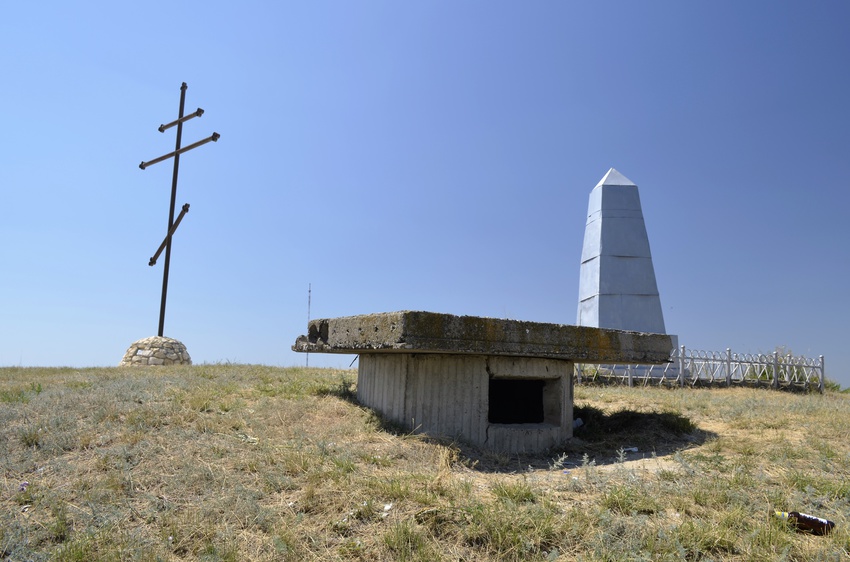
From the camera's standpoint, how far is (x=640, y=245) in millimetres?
17281

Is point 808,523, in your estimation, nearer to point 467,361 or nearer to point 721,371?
point 467,361

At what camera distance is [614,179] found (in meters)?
18.0

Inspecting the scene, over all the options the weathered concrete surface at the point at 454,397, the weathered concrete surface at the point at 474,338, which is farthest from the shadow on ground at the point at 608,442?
the weathered concrete surface at the point at 474,338

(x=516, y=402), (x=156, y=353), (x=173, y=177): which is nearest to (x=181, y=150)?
(x=173, y=177)

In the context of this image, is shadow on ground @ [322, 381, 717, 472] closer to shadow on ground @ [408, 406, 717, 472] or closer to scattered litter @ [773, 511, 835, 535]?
shadow on ground @ [408, 406, 717, 472]

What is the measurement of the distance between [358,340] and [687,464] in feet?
11.6

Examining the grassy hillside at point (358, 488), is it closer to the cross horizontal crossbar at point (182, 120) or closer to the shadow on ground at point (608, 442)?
the shadow on ground at point (608, 442)

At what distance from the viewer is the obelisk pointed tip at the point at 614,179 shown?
17.9m

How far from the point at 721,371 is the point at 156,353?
15522mm

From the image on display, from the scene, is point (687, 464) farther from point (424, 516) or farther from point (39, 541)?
point (39, 541)

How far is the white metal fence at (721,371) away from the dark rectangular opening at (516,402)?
7.42 meters

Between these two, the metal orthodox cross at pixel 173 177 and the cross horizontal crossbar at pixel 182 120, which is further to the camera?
the cross horizontal crossbar at pixel 182 120

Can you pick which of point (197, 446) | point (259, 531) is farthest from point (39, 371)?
point (259, 531)

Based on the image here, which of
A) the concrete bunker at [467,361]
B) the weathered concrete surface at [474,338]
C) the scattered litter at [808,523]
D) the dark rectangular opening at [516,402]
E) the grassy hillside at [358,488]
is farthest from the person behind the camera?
the dark rectangular opening at [516,402]
